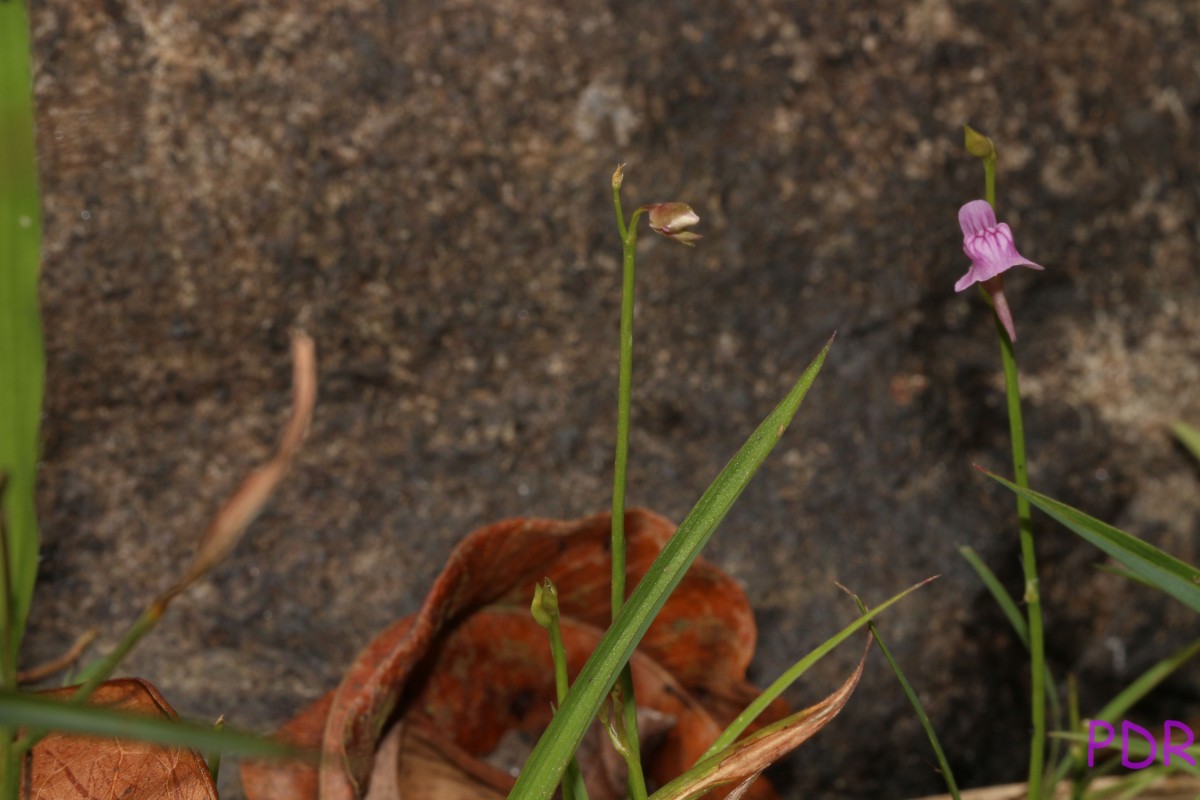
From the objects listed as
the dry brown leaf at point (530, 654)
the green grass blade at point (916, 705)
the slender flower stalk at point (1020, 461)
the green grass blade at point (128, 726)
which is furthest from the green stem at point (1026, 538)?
the green grass blade at point (128, 726)

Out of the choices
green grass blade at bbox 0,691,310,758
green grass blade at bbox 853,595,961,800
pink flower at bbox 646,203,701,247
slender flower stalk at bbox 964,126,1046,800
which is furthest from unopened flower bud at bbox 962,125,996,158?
green grass blade at bbox 0,691,310,758

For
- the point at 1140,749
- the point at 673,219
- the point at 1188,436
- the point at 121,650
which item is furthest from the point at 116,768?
the point at 1188,436

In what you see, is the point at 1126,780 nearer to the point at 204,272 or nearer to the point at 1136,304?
the point at 1136,304

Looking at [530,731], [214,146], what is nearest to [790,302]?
[530,731]

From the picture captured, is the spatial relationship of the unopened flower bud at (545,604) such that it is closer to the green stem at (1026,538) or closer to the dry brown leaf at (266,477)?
the dry brown leaf at (266,477)

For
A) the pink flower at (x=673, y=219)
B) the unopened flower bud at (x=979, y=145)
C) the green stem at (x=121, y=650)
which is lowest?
the green stem at (x=121, y=650)

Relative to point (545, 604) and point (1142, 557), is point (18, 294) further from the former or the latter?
point (1142, 557)
